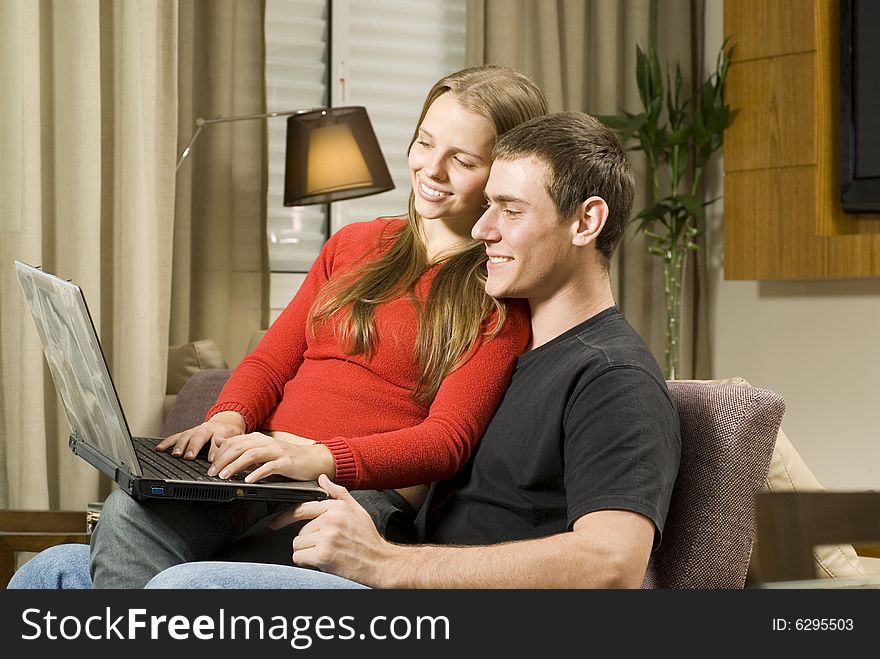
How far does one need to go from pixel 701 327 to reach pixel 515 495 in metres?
3.08

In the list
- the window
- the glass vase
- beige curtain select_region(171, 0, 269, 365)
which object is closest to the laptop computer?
beige curtain select_region(171, 0, 269, 365)

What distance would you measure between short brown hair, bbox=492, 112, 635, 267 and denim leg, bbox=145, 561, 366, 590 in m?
0.60

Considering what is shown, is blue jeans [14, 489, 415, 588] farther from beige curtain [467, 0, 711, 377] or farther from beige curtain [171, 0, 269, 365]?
beige curtain [467, 0, 711, 377]

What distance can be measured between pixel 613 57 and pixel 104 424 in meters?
3.21

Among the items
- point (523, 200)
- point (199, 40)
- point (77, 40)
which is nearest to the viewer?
point (523, 200)

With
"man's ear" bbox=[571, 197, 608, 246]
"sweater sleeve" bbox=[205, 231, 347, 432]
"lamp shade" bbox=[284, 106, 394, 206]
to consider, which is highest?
"lamp shade" bbox=[284, 106, 394, 206]

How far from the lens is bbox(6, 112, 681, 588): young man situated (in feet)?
3.95

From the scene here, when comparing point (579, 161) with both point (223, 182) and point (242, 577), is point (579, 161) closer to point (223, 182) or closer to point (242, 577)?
point (242, 577)

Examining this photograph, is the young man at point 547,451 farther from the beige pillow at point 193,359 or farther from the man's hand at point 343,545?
the beige pillow at point 193,359

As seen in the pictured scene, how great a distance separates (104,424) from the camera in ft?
4.33
